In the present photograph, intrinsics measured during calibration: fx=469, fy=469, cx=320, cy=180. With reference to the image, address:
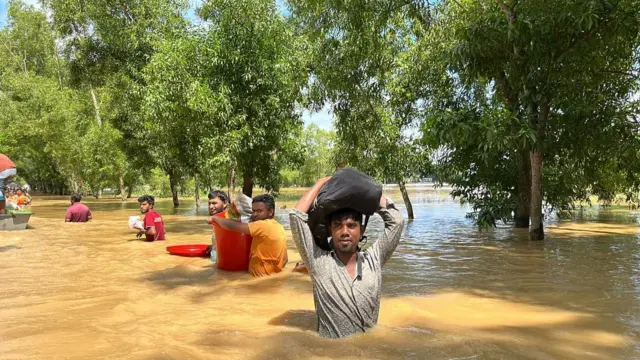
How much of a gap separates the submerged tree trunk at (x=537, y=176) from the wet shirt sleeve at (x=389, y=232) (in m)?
7.07

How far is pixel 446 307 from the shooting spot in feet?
16.8

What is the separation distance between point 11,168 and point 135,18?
9221mm

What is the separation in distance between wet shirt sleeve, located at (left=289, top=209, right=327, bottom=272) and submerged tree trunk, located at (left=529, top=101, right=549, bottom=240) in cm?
759

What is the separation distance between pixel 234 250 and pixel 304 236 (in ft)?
12.4

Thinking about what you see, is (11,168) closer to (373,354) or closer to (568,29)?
(373,354)

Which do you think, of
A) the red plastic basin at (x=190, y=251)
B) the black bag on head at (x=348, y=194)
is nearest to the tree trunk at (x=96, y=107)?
the red plastic basin at (x=190, y=251)

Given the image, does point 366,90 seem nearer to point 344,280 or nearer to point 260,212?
point 260,212

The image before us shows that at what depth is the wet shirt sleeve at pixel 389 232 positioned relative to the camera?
3536mm

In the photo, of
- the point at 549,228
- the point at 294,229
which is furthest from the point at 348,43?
the point at 294,229

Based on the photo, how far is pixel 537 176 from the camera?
1020 centimetres

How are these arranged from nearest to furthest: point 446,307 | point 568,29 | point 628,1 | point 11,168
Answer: point 446,307 < point 628,1 < point 568,29 < point 11,168

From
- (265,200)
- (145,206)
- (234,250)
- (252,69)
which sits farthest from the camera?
(252,69)

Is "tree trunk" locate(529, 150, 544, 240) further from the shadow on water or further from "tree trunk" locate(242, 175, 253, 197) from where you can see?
the shadow on water

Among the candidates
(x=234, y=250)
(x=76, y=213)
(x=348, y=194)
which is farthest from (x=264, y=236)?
(x=76, y=213)
